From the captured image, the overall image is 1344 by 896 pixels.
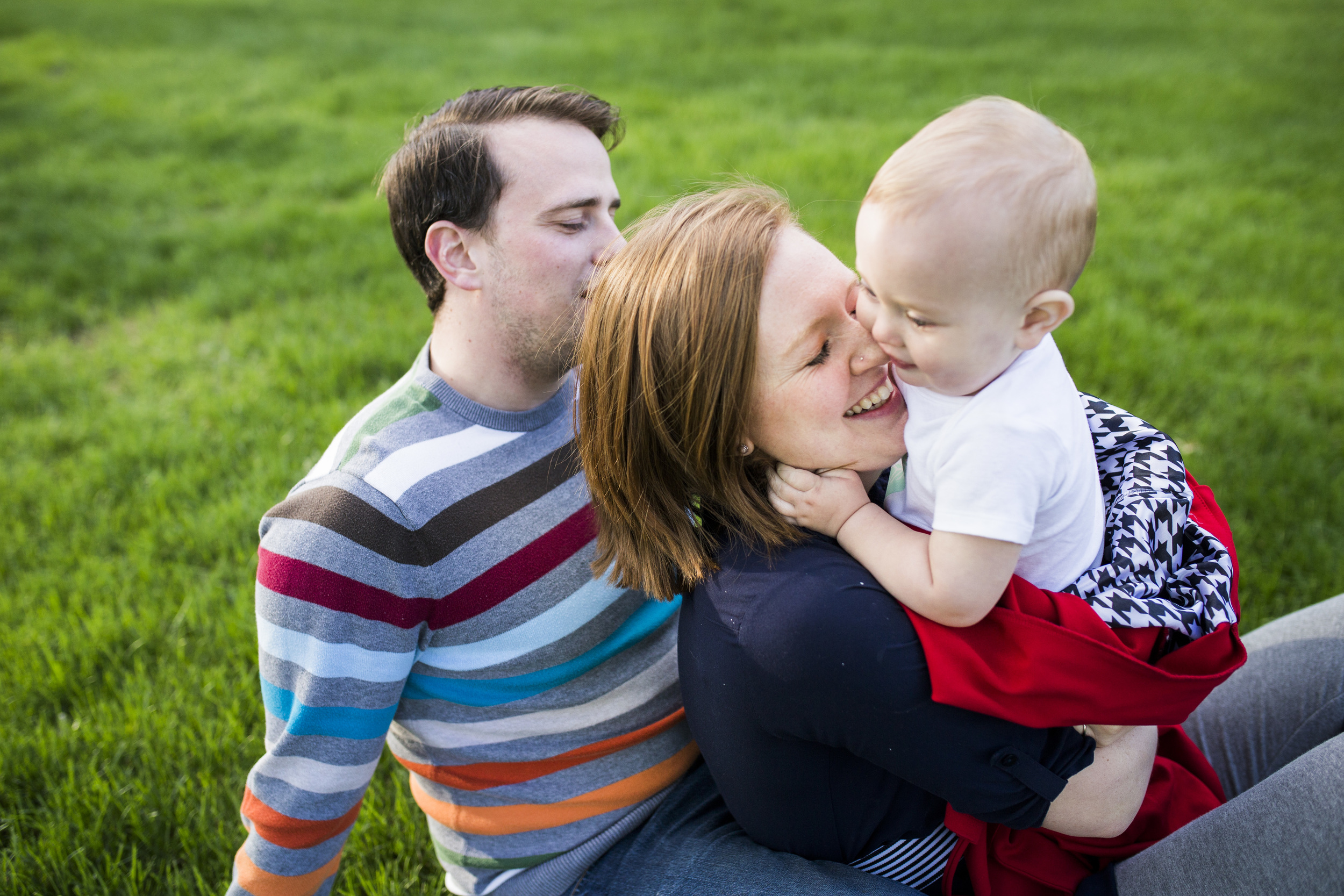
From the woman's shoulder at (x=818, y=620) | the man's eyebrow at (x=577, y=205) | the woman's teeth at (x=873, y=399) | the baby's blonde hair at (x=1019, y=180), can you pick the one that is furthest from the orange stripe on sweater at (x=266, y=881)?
the baby's blonde hair at (x=1019, y=180)

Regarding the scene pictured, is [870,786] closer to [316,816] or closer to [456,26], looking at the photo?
[316,816]

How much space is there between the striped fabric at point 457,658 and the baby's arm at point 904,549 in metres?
0.56

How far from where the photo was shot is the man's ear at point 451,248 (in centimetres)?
223

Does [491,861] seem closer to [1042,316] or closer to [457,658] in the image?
[457,658]

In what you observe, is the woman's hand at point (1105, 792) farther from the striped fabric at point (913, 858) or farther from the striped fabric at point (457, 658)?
the striped fabric at point (457, 658)

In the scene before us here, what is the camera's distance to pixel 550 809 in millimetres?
1921

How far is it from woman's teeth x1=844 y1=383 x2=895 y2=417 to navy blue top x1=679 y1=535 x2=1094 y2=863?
0.25 m

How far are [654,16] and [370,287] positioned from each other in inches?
284

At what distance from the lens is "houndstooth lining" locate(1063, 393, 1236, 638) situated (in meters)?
1.47

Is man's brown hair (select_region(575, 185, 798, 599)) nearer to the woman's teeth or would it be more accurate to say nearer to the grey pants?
the woman's teeth

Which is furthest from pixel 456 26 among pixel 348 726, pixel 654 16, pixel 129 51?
pixel 348 726

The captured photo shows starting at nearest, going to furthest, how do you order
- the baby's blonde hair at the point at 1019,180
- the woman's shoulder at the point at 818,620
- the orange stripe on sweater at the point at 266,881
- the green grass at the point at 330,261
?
1. the baby's blonde hair at the point at 1019,180
2. the woman's shoulder at the point at 818,620
3. the orange stripe on sweater at the point at 266,881
4. the green grass at the point at 330,261

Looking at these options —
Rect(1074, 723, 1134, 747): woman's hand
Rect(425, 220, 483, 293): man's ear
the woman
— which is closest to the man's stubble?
Rect(425, 220, 483, 293): man's ear

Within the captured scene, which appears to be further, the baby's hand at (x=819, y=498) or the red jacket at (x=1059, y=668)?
the baby's hand at (x=819, y=498)
